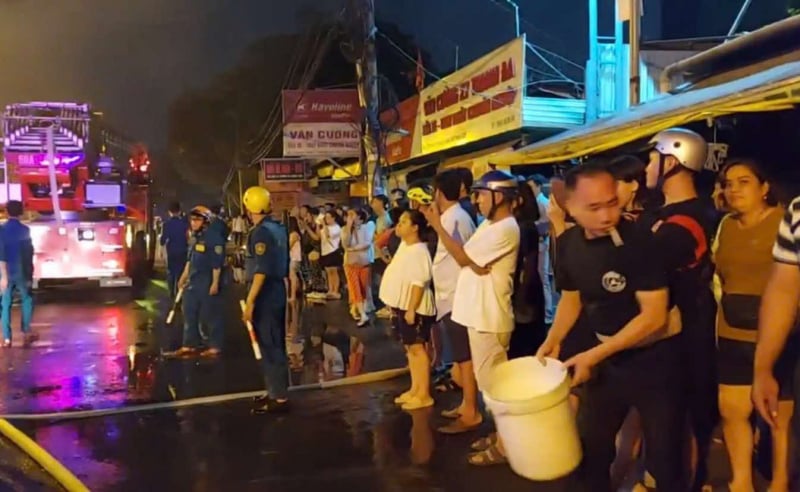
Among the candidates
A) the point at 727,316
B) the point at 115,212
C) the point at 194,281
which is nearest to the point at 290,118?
the point at 115,212

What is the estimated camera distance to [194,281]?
35.1 feet

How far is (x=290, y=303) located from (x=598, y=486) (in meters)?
10.8

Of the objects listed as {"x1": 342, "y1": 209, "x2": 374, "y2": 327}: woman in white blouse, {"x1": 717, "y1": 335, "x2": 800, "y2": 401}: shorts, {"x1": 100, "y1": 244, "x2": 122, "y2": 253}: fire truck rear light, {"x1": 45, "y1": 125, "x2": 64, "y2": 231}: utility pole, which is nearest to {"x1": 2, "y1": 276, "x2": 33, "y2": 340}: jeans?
{"x1": 342, "y1": 209, "x2": 374, "y2": 327}: woman in white blouse

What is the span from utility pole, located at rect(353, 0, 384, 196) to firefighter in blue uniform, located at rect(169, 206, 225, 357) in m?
9.05

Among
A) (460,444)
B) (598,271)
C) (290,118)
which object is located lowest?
(460,444)

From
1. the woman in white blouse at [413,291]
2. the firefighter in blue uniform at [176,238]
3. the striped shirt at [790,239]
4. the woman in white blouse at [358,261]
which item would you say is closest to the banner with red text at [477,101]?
the woman in white blouse at [358,261]

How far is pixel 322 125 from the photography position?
25062mm

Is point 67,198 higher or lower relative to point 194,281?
higher

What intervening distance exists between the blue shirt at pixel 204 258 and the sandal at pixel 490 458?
210 inches

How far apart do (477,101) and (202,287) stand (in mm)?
8537

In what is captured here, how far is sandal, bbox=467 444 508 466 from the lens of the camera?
594 cm

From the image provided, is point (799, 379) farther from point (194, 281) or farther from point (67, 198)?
point (67, 198)

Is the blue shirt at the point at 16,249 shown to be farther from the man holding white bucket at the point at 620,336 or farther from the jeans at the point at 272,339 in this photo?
the man holding white bucket at the point at 620,336

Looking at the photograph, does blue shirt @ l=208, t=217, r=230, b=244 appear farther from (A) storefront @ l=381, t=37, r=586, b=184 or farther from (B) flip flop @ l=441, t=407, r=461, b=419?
(B) flip flop @ l=441, t=407, r=461, b=419
